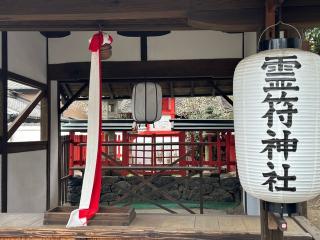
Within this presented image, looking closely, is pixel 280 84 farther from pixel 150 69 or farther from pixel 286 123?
pixel 150 69

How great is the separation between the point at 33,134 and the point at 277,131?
16.1 m

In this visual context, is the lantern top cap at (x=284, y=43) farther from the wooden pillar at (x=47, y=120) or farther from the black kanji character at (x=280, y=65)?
the wooden pillar at (x=47, y=120)

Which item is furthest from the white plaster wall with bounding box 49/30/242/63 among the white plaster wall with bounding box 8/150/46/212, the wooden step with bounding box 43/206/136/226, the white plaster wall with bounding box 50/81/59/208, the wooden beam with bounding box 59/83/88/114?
the wooden step with bounding box 43/206/136/226

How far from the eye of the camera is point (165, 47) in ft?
23.2

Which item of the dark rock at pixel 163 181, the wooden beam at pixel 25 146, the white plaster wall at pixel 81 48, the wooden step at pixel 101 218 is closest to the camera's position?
the wooden step at pixel 101 218

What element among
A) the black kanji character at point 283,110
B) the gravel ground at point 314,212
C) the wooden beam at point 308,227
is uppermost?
the black kanji character at point 283,110

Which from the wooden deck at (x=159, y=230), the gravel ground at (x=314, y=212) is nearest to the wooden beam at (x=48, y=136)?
the wooden deck at (x=159, y=230)

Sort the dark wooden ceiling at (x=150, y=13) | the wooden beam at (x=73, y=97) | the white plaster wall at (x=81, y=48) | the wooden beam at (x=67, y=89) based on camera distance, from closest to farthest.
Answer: the dark wooden ceiling at (x=150, y=13), the white plaster wall at (x=81, y=48), the wooden beam at (x=73, y=97), the wooden beam at (x=67, y=89)

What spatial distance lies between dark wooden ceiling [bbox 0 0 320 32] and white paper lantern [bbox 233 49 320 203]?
2.40 feet

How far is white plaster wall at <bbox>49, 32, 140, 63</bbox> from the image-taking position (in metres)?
7.13

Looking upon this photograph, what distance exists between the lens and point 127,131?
404 inches

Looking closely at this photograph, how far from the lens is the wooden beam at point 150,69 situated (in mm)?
6918

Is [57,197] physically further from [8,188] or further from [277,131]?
[277,131]

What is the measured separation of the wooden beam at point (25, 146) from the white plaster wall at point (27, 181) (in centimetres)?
6
